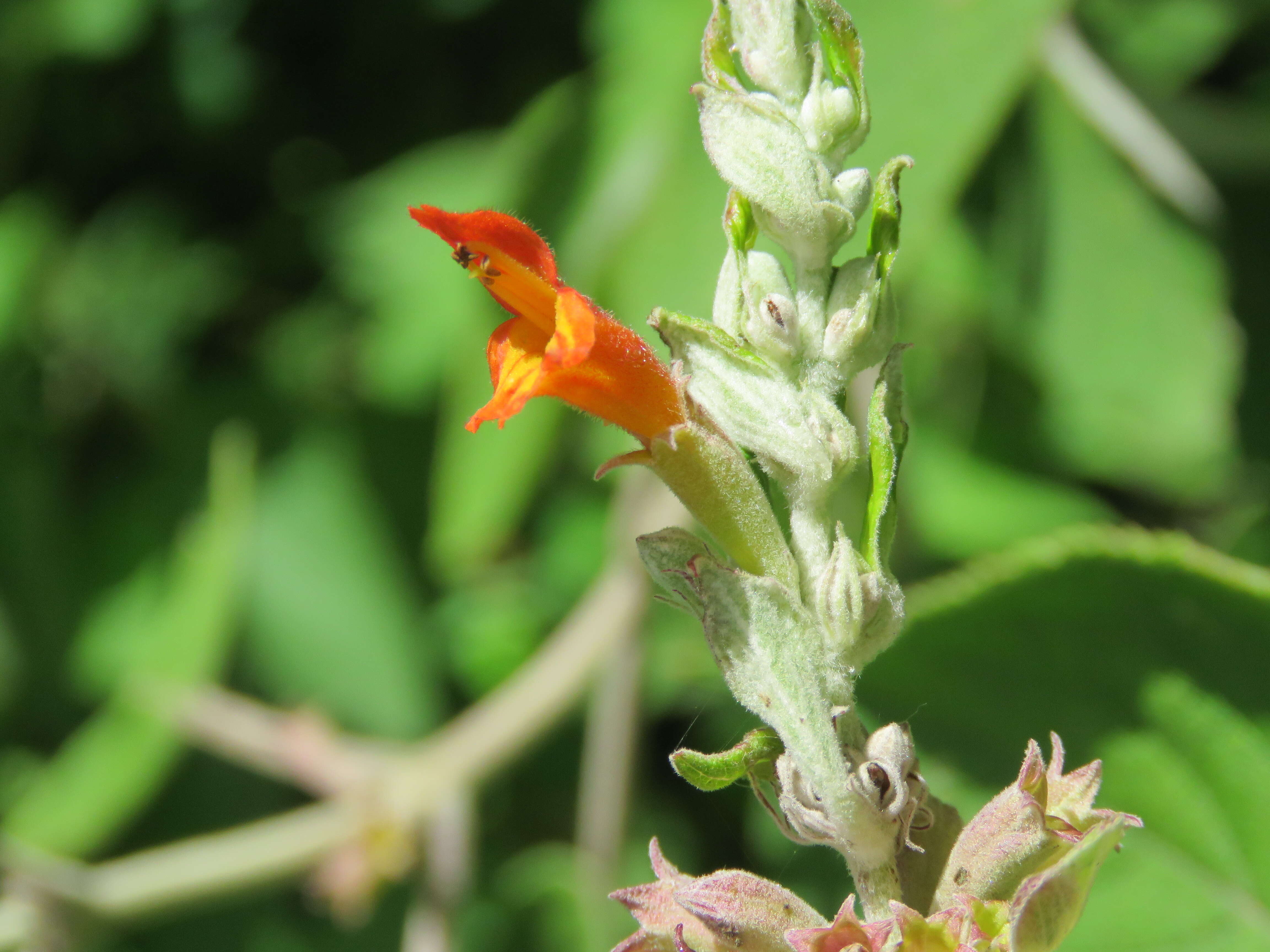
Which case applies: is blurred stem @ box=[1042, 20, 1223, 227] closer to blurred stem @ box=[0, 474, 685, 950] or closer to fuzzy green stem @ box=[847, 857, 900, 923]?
blurred stem @ box=[0, 474, 685, 950]

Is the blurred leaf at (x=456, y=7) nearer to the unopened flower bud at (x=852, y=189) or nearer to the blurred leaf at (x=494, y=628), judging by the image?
the blurred leaf at (x=494, y=628)

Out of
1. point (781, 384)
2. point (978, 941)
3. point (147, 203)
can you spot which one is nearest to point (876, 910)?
point (978, 941)

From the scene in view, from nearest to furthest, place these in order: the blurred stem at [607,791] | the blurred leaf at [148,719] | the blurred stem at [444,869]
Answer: the blurred stem at [444,869]
the blurred stem at [607,791]
the blurred leaf at [148,719]

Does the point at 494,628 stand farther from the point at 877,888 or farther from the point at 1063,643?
the point at 877,888

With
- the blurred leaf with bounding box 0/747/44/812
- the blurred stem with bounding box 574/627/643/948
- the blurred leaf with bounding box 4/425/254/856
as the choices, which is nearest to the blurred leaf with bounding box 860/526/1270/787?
the blurred stem with bounding box 574/627/643/948

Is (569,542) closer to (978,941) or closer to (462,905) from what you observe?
(462,905)

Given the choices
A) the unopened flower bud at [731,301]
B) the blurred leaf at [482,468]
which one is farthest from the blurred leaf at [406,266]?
the unopened flower bud at [731,301]
